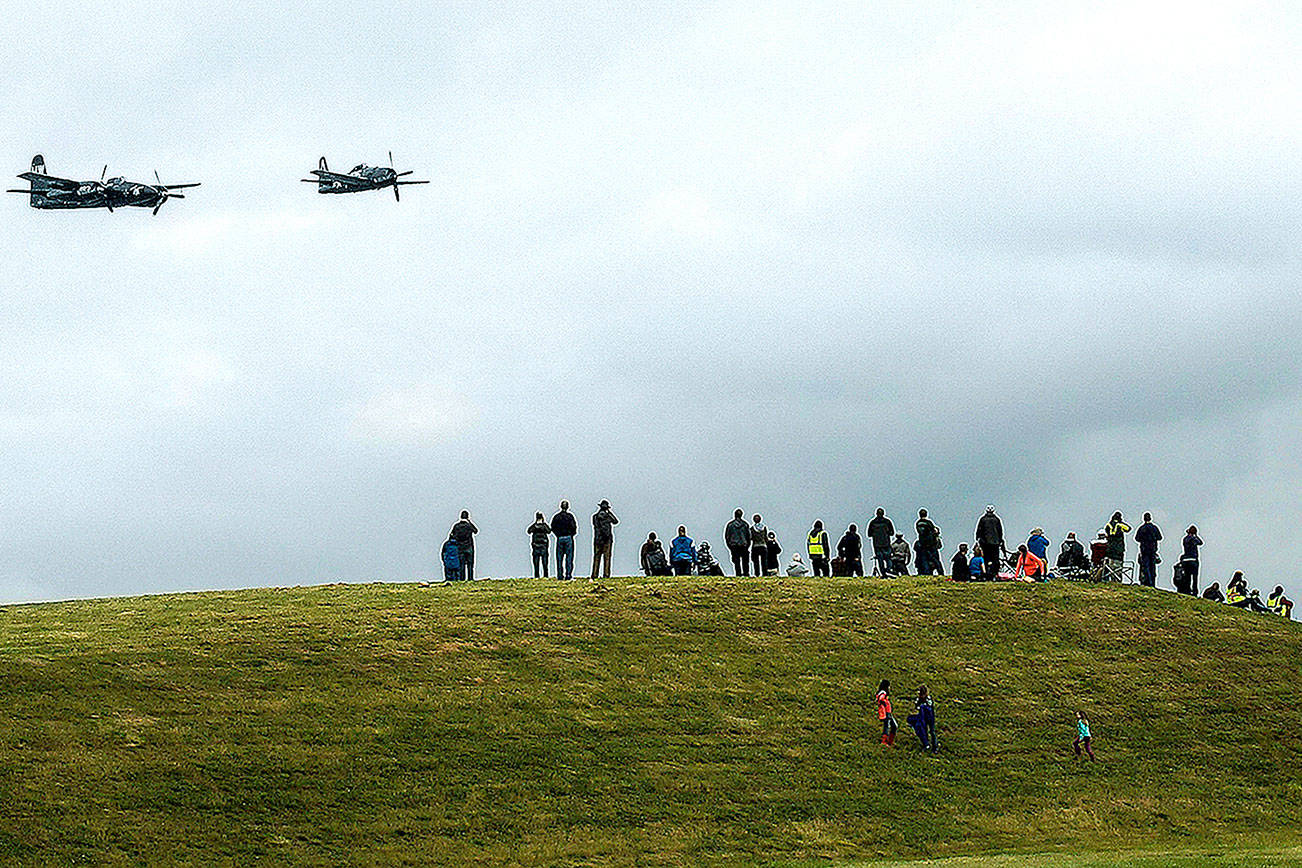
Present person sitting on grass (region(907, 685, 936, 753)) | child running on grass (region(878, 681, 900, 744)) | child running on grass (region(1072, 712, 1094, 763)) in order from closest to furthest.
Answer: person sitting on grass (region(907, 685, 936, 753)) → child running on grass (region(878, 681, 900, 744)) → child running on grass (region(1072, 712, 1094, 763))

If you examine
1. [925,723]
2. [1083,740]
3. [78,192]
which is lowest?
[1083,740]

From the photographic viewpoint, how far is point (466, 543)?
53500mm

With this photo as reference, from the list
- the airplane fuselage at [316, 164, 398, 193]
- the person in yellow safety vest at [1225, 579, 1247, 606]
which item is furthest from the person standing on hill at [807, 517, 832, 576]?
the airplane fuselage at [316, 164, 398, 193]

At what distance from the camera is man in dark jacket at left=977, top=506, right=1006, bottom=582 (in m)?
53.5

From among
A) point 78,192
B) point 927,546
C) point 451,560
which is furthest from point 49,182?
point 927,546

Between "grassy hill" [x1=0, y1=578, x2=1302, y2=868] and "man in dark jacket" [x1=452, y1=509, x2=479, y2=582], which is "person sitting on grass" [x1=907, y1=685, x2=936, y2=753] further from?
"man in dark jacket" [x1=452, y1=509, x2=479, y2=582]

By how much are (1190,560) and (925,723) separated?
20040mm

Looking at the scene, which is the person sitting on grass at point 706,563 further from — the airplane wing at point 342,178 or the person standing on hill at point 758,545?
the airplane wing at point 342,178

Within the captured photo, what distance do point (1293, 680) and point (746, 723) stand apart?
17.3 meters

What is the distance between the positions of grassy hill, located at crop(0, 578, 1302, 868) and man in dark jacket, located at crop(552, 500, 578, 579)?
1.64 m

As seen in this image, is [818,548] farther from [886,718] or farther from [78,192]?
[78,192]

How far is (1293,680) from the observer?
152 ft

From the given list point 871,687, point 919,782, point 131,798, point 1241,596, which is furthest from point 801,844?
point 1241,596

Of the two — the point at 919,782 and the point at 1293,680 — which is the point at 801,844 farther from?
the point at 1293,680
